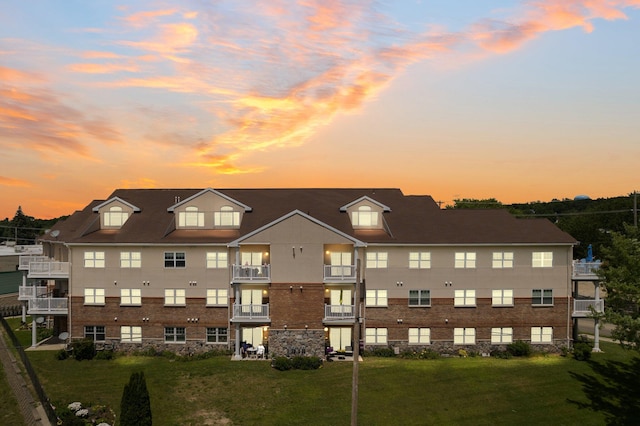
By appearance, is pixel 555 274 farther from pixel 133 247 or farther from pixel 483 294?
pixel 133 247

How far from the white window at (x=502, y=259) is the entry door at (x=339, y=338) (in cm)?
1335

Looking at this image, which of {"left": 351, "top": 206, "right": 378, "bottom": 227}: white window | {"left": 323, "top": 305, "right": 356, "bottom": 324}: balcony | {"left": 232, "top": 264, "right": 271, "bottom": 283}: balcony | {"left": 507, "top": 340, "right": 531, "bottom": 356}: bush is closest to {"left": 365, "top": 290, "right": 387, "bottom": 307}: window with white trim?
{"left": 323, "top": 305, "right": 356, "bottom": 324}: balcony

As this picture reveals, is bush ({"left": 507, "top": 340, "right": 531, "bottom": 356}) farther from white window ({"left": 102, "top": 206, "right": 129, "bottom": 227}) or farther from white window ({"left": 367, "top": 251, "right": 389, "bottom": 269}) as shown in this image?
white window ({"left": 102, "top": 206, "right": 129, "bottom": 227})

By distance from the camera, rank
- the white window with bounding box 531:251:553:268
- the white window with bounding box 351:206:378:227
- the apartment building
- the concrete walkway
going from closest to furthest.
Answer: the concrete walkway → the apartment building → the white window with bounding box 531:251:553:268 → the white window with bounding box 351:206:378:227

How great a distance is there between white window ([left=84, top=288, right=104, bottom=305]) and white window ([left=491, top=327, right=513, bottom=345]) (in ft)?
106

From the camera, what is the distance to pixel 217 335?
39594 mm

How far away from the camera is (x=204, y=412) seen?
93.0 ft

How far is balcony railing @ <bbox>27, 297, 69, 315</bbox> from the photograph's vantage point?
40344mm

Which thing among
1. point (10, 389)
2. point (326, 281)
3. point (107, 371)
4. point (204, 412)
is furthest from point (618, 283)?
point (10, 389)

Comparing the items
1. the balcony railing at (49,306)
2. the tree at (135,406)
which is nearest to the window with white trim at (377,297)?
the tree at (135,406)

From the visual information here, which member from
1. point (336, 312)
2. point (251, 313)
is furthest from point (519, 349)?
point (251, 313)

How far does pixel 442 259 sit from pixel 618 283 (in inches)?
538

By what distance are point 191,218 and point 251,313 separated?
10374mm

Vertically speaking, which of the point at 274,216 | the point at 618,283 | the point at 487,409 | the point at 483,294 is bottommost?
the point at 487,409
